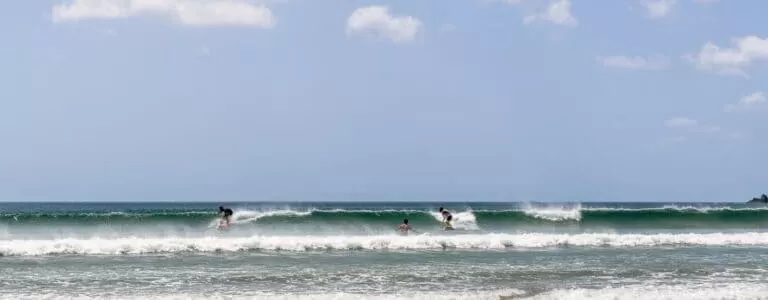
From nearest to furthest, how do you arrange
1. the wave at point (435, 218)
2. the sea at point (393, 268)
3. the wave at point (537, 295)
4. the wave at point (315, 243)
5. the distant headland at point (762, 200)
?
the wave at point (537, 295)
the sea at point (393, 268)
the wave at point (315, 243)
the wave at point (435, 218)
the distant headland at point (762, 200)

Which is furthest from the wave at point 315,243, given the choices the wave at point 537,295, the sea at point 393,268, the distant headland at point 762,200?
the distant headland at point 762,200

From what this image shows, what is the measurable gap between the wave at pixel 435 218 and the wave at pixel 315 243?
1124 centimetres

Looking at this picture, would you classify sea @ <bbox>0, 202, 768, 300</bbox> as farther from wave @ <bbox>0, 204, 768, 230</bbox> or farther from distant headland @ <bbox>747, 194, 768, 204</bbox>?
distant headland @ <bbox>747, 194, 768, 204</bbox>

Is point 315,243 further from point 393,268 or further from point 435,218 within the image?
point 435,218

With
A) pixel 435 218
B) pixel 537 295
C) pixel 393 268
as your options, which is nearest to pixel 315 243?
pixel 393 268

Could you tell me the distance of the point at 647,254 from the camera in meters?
22.4

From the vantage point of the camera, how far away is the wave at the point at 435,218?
4106 cm

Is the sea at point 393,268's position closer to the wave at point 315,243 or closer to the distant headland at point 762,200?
the wave at point 315,243

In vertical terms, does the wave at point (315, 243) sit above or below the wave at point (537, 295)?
above

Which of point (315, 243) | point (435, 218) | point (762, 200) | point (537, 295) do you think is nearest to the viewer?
point (537, 295)

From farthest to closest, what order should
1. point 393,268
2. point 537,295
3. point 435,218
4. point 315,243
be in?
point 435,218 → point 315,243 → point 393,268 → point 537,295

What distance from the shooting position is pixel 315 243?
2367cm

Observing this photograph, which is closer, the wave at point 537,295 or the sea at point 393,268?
the wave at point 537,295

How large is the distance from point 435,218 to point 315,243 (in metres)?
22.2
